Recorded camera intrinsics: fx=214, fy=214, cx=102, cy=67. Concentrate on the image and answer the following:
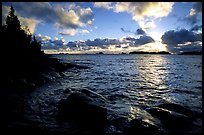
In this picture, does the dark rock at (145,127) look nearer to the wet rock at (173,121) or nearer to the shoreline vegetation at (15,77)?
the wet rock at (173,121)

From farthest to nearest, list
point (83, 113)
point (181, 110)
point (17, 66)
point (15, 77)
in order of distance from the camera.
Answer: point (17, 66), point (15, 77), point (181, 110), point (83, 113)

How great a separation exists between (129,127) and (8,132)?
6.07 m

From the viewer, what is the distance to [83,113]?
10289mm

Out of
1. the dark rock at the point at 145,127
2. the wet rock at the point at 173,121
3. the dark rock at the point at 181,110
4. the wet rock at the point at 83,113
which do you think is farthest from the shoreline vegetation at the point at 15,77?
the dark rock at the point at 181,110

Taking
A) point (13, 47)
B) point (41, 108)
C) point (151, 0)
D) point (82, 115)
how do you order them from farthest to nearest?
point (13, 47)
point (41, 108)
point (82, 115)
point (151, 0)

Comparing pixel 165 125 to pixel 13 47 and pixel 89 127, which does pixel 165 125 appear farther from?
pixel 13 47

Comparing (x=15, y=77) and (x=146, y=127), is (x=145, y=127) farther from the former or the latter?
(x=15, y=77)

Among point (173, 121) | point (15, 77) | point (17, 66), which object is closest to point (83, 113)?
point (173, 121)

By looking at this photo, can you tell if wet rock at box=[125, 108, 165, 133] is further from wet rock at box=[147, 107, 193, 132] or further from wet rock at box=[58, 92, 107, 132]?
wet rock at box=[58, 92, 107, 132]

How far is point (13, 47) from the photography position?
2675 centimetres

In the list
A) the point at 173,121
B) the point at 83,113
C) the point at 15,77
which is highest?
the point at 15,77

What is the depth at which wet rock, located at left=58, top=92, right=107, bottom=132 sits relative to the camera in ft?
30.5

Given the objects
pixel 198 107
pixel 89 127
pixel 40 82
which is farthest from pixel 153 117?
pixel 40 82

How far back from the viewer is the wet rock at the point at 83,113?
9289mm
